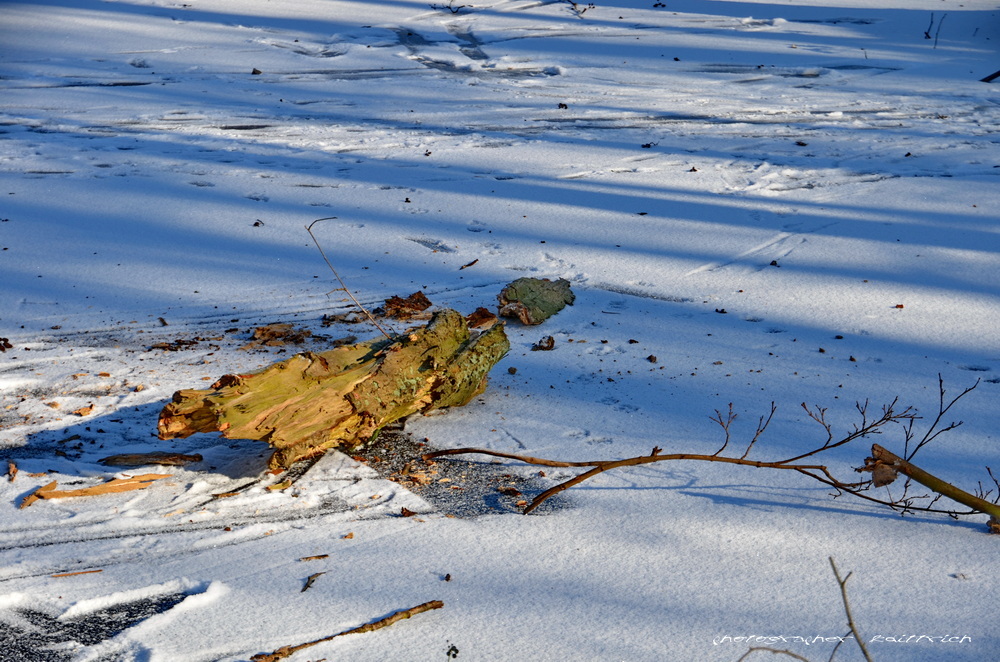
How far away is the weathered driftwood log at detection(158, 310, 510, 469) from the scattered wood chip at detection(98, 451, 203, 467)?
0.24 meters

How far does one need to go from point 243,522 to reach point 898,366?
9.08ft

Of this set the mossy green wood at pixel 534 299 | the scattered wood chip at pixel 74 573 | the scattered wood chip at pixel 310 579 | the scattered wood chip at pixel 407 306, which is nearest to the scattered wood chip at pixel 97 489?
the scattered wood chip at pixel 74 573

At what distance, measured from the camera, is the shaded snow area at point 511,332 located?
2127 mm

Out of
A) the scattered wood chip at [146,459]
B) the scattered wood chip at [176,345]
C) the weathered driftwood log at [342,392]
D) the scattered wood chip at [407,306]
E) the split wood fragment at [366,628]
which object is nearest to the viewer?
the split wood fragment at [366,628]

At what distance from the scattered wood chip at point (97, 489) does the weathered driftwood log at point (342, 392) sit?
24cm

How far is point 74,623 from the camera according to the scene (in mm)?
2062

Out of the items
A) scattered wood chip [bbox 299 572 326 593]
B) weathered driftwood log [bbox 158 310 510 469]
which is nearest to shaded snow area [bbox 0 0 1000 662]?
scattered wood chip [bbox 299 572 326 593]

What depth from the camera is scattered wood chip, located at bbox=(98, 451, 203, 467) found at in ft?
8.97

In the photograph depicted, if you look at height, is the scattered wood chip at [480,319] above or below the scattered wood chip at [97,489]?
above

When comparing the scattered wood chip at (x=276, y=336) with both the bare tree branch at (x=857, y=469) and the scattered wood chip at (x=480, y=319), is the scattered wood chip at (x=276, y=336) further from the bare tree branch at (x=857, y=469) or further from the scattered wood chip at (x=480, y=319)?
the bare tree branch at (x=857, y=469)

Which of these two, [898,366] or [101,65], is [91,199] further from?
[898,366]

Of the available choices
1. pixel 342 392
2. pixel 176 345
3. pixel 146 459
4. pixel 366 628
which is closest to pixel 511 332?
pixel 342 392

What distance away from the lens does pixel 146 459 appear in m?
2.74

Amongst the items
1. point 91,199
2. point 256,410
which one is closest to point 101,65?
point 91,199
